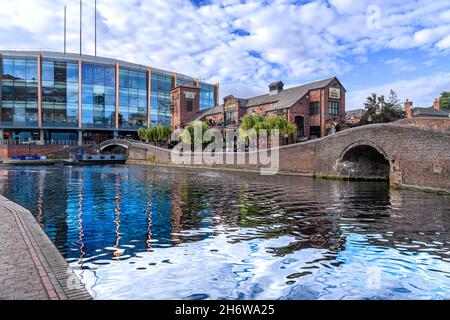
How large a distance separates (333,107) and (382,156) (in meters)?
21.5

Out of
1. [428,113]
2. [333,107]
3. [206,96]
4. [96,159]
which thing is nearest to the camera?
[333,107]

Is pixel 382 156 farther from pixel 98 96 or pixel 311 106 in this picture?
pixel 98 96

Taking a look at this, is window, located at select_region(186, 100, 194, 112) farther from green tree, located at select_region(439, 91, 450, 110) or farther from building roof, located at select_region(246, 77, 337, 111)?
green tree, located at select_region(439, 91, 450, 110)

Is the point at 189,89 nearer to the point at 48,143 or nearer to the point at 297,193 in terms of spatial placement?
the point at 48,143

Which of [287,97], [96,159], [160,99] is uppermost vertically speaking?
[160,99]

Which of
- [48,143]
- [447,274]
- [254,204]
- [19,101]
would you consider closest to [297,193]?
[254,204]

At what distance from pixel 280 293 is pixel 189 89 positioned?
6586 cm

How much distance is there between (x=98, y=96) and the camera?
68.8 metres

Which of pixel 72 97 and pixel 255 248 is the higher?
pixel 72 97

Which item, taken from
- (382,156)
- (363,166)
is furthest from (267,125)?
(382,156)

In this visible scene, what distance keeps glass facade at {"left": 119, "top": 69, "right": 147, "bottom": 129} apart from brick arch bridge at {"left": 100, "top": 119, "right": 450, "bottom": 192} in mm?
41680

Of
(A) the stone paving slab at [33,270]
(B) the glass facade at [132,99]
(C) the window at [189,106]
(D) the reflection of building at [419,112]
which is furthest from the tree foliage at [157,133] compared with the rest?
(A) the stone paving slab at [33,270]

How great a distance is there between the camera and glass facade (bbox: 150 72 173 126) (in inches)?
2977

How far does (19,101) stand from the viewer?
212ft
